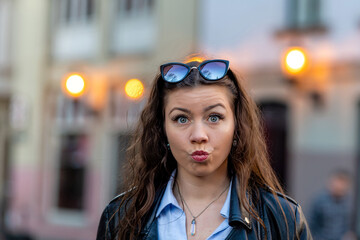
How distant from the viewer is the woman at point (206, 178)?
1.96m

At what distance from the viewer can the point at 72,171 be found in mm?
13281

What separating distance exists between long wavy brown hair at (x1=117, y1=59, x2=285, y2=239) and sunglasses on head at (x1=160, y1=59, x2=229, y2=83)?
2 centimetres

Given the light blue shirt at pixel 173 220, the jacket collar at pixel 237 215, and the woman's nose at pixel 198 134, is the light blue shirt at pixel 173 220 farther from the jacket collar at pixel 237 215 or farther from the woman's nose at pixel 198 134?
the woman's nose at pixel 198 134

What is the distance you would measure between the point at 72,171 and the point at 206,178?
38.0 feet

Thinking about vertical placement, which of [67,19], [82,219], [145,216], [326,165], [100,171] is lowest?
[82,219]

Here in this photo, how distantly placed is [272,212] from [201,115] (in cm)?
42

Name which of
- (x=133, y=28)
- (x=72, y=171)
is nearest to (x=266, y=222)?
(x=133, y=28)

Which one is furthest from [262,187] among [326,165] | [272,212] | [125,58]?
[125,58]

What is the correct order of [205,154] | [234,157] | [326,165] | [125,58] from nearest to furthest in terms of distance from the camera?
1. [205,154]
2. [234,157]
3. [326,165]
4. [125,58]

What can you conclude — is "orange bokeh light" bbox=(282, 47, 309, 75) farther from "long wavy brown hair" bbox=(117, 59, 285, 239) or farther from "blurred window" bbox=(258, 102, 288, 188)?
"long wavy brown hair" bbox=(117, 59, 285, 239)

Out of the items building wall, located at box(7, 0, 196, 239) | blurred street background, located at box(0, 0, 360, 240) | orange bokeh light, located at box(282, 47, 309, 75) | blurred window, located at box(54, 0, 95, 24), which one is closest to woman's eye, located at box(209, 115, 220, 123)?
blurred street background, located at box(0, 0, 360, 240)

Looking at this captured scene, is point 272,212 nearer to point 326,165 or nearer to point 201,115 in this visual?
point 201,115

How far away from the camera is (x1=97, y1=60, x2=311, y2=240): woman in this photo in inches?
77.2

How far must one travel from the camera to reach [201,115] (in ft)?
6.52
